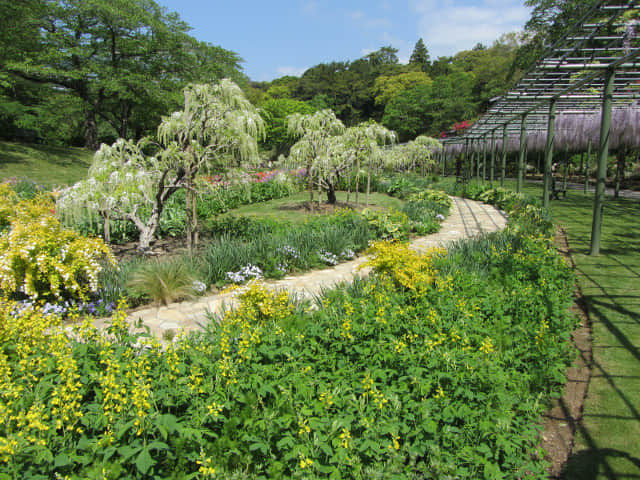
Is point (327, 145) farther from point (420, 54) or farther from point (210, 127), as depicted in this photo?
point (420, 54)

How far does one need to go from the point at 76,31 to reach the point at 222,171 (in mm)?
24331

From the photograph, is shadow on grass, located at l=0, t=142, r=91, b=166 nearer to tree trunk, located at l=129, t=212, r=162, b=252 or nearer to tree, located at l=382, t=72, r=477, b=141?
tree trunk, located at l=129, t=212, r=162, b=252

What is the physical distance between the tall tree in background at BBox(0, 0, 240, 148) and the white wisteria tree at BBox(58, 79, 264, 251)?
63.4 feet

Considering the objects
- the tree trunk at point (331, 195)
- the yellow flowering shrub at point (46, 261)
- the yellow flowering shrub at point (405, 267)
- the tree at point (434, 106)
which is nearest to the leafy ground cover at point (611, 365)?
the yellow flowering shrub at point (405, 267)

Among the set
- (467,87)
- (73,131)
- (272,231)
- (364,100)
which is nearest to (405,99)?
(467,87)

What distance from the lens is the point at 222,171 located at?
6.95 m

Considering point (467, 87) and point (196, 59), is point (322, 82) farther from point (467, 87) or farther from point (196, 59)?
point (196, 59)

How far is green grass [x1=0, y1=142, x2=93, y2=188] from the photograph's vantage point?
1756 centimetres

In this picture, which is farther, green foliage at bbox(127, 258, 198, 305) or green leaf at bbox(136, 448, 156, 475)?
green foliage at bbox(127, 258, 198, 305)

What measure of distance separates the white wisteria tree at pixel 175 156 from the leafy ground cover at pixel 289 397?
3142mm

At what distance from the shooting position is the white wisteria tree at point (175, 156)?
5699 millimetres

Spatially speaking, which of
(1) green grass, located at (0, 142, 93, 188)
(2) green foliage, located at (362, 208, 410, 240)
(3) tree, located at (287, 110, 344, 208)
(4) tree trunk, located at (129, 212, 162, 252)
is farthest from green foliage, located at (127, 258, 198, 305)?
(1) green grass, located at (0, 142, 93, 188)

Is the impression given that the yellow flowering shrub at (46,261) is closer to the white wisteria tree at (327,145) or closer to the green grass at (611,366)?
the green grass at (611,366)

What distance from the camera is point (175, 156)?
612 centimetres
